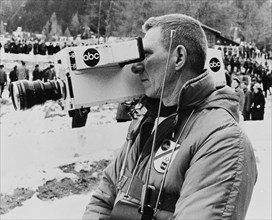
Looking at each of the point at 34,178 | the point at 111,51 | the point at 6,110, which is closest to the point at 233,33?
the point at 6,110

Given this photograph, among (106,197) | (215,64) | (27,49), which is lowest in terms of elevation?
(27,49)

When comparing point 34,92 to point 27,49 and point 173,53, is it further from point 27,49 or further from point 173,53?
point 27,49

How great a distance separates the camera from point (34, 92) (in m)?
1.62

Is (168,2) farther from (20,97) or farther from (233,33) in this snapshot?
(20,97)

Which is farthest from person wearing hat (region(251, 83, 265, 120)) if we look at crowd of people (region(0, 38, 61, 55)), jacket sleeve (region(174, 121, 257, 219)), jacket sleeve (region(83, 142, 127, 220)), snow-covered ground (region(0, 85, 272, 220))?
crowd of people (region(0, 38, 61, 55))

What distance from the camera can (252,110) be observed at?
11148mm

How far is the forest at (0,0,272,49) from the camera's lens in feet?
125

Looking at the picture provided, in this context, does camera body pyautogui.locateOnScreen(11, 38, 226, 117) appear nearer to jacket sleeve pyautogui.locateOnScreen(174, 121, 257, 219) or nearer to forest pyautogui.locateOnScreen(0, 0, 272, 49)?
jacket sleeve pyautogui.locateOnScreen(174, 121, 257, 219)

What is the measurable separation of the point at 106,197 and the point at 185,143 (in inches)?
19.2

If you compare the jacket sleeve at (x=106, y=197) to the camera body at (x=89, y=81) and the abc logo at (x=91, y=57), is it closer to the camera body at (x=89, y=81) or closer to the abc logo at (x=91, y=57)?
the camera body at (x=89, y=81)

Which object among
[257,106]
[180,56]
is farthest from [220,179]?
[257,106]

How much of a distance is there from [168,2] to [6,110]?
26.6 m

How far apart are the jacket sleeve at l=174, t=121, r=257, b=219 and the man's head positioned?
258mm

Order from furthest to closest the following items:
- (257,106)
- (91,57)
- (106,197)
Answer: (257,106)
(106,197)
(91,57)
